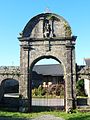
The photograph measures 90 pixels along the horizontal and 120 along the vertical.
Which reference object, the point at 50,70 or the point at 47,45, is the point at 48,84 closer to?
the point at 50,70

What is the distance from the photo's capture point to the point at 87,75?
961 inches

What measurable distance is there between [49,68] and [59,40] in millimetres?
31724

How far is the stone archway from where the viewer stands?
24.2 m

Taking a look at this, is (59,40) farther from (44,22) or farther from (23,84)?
(23,84)

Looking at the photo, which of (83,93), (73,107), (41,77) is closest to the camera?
(73,107)

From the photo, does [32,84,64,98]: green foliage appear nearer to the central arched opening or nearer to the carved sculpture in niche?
the central arched opening

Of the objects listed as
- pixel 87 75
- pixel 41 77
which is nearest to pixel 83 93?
pixel 41 77

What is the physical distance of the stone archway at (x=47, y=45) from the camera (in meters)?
24.2

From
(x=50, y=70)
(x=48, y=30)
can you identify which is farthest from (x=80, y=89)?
(x=48, y=30)

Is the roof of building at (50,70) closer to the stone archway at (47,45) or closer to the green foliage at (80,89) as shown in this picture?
the green foliage at (80,89)

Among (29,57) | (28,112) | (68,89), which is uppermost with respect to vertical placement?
(29,57)

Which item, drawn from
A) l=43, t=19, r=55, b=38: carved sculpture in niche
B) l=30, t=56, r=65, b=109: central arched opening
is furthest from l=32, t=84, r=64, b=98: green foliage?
l=43, t=19, r=55, b=38: carved sculpture in niche

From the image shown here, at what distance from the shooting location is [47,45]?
81.1 feet

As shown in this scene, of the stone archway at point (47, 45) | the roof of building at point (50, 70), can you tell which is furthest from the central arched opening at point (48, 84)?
the stone archway at point (47, 45)
